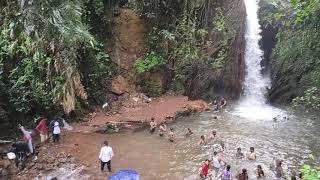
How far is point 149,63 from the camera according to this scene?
23297 millimetres

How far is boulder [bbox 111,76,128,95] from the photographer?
876 inches

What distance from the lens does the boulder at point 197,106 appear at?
69.6 ft

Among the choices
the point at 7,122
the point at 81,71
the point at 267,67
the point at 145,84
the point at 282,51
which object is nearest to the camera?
the point at 7,122

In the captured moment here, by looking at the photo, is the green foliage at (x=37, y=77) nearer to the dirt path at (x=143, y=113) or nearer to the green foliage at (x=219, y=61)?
the dirt path at (x=143, y=113)

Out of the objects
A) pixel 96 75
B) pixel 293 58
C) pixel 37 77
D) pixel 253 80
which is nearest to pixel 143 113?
pixel 96 75

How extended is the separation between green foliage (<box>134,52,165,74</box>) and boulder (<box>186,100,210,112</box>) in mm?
2968

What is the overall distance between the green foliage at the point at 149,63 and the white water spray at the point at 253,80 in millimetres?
4862

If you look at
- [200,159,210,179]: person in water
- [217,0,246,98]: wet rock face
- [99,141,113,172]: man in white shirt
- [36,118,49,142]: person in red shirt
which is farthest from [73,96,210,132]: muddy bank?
[200,159,210,179]: person in water

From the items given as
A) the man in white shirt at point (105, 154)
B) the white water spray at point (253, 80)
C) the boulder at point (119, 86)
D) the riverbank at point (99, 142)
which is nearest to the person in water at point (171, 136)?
the riverbank at point (99, 142)

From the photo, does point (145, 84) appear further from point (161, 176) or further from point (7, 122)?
point (161, 176)

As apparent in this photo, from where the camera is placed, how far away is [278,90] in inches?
958

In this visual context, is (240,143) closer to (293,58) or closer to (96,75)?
A: (96,75)

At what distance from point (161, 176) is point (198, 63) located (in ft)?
36.4

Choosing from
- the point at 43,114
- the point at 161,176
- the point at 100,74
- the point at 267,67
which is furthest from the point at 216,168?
the point at 267,67
